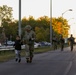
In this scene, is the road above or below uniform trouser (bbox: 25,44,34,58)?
below

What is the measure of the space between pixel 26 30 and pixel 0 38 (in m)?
69.2

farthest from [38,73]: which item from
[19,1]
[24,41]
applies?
[19,1]

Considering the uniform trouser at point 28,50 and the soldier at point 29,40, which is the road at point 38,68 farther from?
the soldier at point 29,40

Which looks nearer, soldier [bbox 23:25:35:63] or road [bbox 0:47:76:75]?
road [bbox 0:47:76:75]

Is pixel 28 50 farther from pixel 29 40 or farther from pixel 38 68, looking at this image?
pixel 38 68

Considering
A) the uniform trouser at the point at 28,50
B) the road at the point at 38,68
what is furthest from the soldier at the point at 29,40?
the road at the point at 38,68

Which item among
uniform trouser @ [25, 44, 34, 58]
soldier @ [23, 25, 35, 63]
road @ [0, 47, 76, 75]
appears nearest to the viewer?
road @ [0, 47, 76, 75]

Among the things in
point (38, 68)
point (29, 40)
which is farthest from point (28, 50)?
point (38, 68)

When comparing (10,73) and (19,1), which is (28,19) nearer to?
(19,1)

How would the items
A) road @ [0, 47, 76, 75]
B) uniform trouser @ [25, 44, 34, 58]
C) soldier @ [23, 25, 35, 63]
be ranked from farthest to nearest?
uniform trouser @ [25, 44, 34, 58]
soldier @ [23, 25, 35, 63]
road @ [0, 47, 76, 75]

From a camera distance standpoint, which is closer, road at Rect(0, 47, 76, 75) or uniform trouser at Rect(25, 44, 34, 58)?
road at Rect(0, 47, 76, 75)

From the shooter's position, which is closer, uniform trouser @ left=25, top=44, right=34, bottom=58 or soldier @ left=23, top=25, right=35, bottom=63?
soldier @ left=23, top=25, right=35, bottom=63

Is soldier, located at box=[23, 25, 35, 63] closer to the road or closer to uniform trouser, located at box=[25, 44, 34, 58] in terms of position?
uniform trouser, located at box=[25, 44, 34, 58]

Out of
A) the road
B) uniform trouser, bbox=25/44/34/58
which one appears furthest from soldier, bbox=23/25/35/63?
the road
